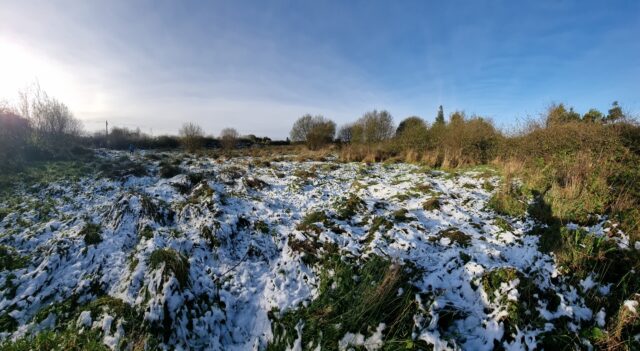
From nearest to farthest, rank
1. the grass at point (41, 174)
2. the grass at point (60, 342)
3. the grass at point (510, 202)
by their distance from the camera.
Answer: the grass at point (60, 342) < the grass at point (510, 202) < the grass at point (41, 174)

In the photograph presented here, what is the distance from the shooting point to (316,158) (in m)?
16.8

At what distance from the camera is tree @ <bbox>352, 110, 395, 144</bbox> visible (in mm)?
26938

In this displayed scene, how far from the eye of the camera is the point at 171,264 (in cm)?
381

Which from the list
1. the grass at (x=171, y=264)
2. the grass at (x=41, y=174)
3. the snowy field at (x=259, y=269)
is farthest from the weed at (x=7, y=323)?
the grass at (x=41, y=174)

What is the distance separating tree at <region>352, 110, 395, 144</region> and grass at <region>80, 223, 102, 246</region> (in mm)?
22295

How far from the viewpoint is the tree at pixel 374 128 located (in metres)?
26.9

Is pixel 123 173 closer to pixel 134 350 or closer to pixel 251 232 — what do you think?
pixel 251 232

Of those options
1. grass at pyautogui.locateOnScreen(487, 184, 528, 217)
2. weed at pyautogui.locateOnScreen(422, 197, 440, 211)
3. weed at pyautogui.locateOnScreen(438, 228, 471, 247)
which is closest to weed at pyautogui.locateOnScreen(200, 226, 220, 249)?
weed at pyautogui.locateOnScreen(438, 228, 471, 247)

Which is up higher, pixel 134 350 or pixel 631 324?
pixel 631 324

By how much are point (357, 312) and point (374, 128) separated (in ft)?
83.1

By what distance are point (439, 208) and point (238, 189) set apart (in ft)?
19.5

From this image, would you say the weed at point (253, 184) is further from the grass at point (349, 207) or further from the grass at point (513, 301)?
the grass at point (513, 301)

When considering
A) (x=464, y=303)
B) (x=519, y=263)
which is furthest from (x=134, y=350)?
(x=519, y=263)

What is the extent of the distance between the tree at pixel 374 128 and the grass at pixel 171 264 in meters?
22.6
